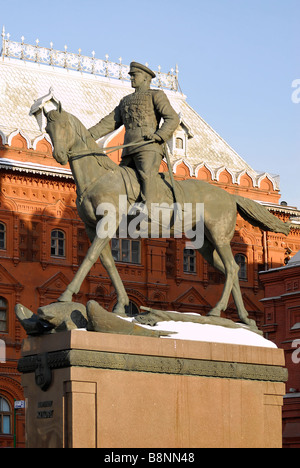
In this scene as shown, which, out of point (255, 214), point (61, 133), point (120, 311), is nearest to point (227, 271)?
point (255, 214)

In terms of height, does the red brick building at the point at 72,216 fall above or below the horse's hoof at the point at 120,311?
above

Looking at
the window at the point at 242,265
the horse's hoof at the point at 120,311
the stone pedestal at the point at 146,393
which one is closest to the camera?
the stone pedestal at the point at 146,393

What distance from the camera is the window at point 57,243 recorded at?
4056 centimetres

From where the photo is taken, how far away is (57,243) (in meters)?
40.7

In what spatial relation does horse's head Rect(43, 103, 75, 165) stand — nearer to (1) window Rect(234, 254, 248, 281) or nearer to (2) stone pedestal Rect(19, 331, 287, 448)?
(2) stone pedestal Rect(19, 331, 287, 448)

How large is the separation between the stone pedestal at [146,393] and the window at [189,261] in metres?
29.6

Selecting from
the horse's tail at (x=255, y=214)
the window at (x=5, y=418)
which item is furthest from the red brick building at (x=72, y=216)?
the horse's tail at (x=255, y=214)

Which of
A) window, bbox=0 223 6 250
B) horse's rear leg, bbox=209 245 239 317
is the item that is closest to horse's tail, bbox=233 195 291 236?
horse's rear leg, bbox=209 245 239 317

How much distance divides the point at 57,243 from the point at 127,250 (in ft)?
9.35

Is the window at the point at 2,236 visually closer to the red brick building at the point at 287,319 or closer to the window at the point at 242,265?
the red brick building at the point at 287,319

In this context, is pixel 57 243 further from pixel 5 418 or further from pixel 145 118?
pixel 145 118

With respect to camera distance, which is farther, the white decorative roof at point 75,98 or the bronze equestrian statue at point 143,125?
the white decorative roof at point 75,98

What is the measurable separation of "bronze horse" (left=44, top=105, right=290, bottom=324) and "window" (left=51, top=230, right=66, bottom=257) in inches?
1029

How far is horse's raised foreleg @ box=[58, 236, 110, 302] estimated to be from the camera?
13125mm
